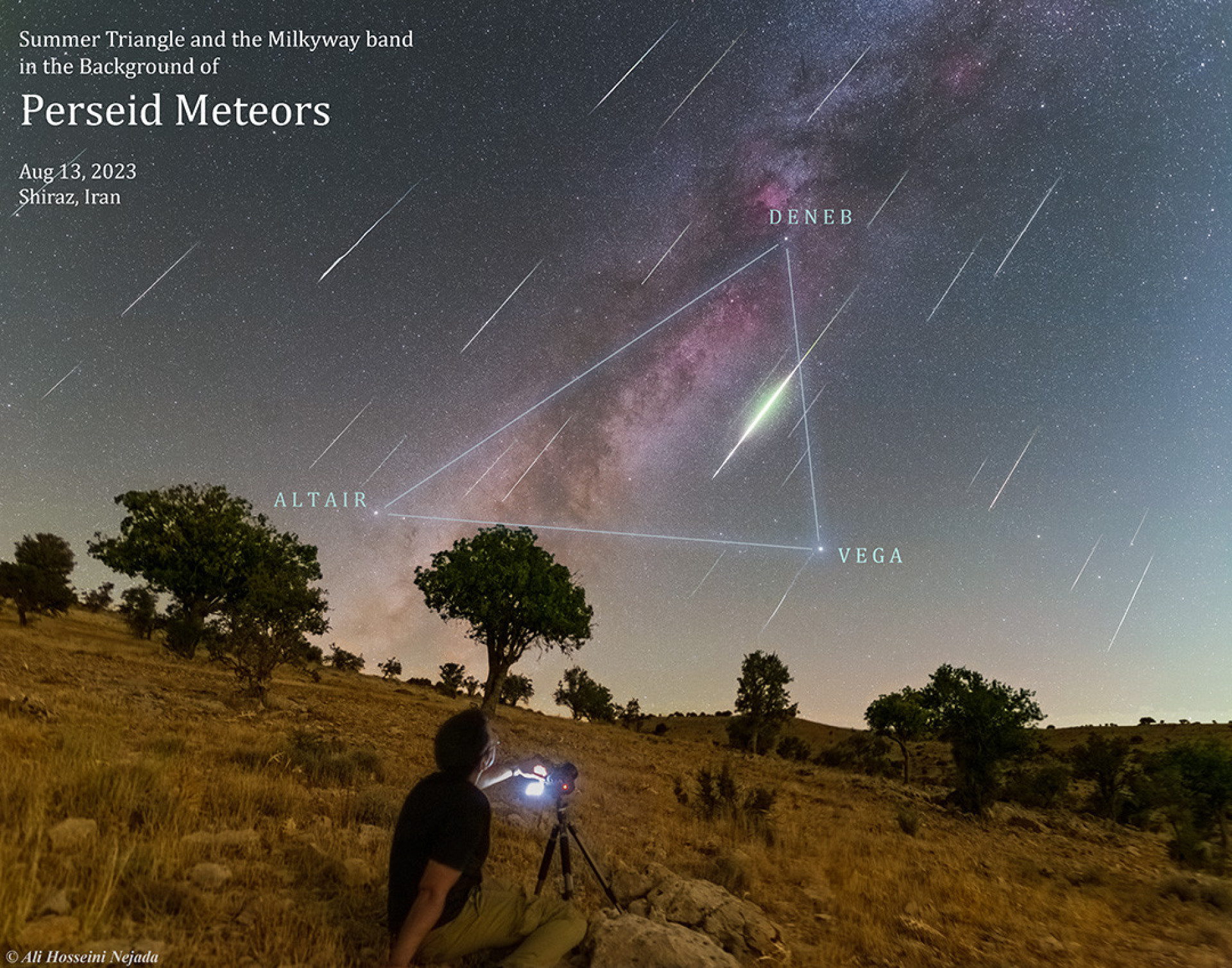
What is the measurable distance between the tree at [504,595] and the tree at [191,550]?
8882 mm

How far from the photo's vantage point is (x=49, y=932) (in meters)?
4.07

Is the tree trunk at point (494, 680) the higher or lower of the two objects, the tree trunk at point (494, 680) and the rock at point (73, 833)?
the lower

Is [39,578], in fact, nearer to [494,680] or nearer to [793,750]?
[494,680]

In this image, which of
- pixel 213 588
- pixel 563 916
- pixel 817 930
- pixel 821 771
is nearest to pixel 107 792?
pixel 563 916

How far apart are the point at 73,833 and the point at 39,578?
51.7 m

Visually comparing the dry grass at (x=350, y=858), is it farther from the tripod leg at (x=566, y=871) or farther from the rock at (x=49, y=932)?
the tripod leg at (x=566, y=871)

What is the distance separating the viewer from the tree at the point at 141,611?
147ft

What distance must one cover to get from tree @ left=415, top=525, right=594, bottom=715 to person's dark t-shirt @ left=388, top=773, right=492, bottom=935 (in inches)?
1160

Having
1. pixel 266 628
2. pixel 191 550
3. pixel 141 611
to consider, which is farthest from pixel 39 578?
pixel 266 628

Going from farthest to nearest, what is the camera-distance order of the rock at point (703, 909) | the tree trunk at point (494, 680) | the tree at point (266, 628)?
1. the tree trunk at point (494, 680)
2. the tree at point (266, 628)
3. the rock at point (703, 909)

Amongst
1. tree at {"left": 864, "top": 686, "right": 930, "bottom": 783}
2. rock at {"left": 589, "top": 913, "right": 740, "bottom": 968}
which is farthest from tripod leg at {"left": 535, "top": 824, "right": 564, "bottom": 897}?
tree at {"left": 864, "top": 686, "right": 930, "bottom": 783}

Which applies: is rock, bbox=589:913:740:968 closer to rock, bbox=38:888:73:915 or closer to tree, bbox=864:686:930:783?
rock, bbox=38:888:73:915

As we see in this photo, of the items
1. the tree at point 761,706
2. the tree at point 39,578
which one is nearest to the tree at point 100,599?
the tree at point 39,578

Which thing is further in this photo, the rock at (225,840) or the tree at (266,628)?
the tree at (266,628)
